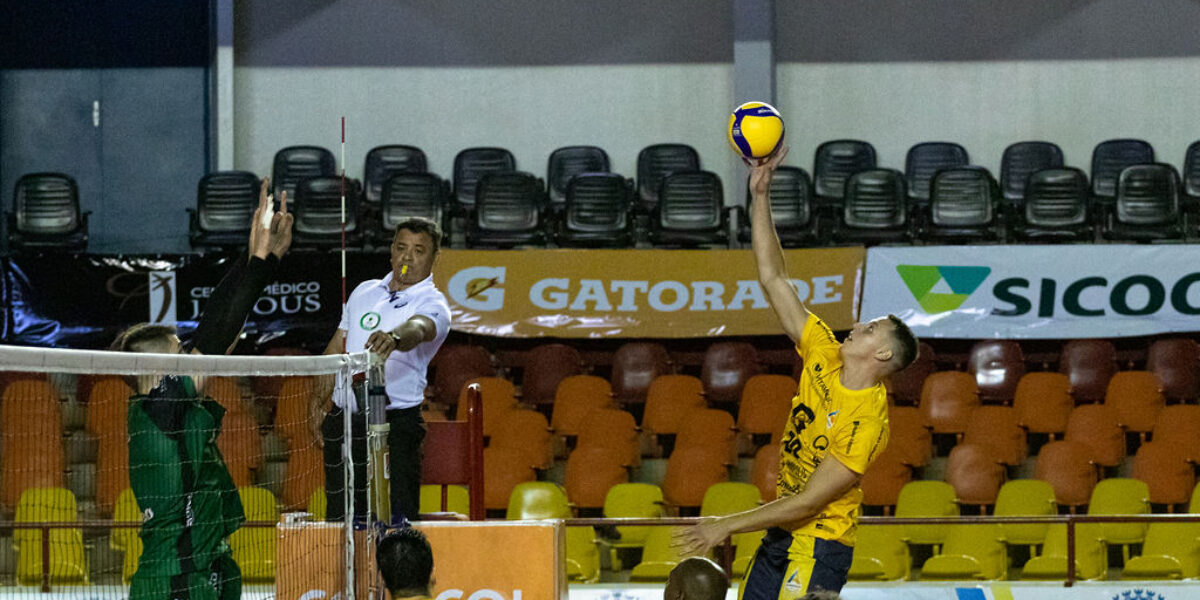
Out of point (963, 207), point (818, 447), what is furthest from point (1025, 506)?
point (818, 447)

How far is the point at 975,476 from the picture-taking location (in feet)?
37.8

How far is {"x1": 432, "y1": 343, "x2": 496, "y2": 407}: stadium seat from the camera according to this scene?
13.4 meters

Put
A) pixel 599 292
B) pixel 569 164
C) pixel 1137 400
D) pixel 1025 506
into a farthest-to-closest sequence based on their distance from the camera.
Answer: pixel 569 164
pixel 599 292
pixel 1137 400
pixel 1025 506

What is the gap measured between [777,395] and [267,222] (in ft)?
26.7

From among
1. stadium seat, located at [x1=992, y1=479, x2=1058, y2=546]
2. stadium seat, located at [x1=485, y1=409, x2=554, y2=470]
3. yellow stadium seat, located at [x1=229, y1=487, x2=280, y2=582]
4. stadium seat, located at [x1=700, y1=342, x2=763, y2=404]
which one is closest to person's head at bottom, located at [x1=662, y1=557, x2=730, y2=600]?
yellow stadium seat, located at [x1=229, y1=487, x2=280, y2=582]

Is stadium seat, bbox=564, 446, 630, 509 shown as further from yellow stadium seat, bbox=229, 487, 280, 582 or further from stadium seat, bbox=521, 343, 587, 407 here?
yellow stadium seat, bbox=229, 487, 280, 582

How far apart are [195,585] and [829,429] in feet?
8.09

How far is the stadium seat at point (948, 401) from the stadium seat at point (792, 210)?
287 cm

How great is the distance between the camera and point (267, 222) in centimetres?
525

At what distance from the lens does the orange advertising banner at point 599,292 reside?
1366 cm

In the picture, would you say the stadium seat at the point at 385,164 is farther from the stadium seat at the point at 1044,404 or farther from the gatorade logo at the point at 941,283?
the stadium seat at the point at 1044,404

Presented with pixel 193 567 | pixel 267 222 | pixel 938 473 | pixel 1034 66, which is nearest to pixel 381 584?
pixel 193 567

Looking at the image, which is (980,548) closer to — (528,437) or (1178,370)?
(1178,370)

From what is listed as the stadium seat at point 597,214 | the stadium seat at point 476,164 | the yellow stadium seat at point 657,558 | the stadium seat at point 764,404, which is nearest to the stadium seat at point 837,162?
the stadium seat at point 597,214
